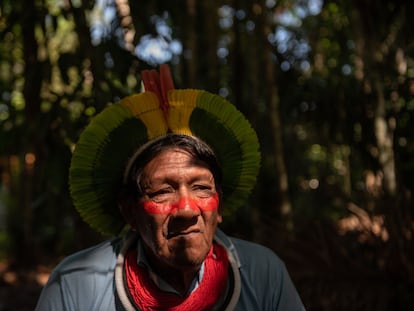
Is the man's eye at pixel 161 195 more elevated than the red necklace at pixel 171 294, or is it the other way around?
the man's eye at pixel 161 195

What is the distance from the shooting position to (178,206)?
170cm

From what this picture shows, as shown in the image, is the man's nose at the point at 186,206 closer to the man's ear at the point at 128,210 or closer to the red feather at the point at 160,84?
the man's ear at the point at 128,210

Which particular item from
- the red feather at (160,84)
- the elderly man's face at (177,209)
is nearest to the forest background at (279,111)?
the red feather at (160,84)

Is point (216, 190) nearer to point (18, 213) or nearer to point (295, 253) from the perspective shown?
point (295, 253)

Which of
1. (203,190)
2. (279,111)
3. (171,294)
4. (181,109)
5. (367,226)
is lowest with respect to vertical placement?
(367,226)

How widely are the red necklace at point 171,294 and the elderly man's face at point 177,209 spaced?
0.08m

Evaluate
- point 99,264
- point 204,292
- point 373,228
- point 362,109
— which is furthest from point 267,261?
point 362,109

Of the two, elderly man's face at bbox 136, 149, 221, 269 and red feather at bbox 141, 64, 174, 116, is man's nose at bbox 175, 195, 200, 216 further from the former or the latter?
red feather at bbox 141, 64, 174, 116

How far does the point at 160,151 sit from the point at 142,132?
0.10 meters

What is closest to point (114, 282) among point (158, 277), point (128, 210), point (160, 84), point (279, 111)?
point (158, 277)

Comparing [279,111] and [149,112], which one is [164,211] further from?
[279,111]

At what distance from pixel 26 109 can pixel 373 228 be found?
88.2 inches

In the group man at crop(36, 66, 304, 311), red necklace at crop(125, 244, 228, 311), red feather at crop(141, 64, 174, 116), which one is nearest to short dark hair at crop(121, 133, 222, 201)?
man at crop(36, 66, 304, 311)

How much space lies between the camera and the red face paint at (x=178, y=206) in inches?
67.0
